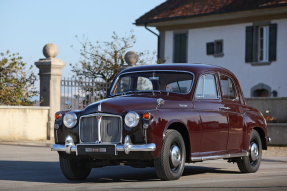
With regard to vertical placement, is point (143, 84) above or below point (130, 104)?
above

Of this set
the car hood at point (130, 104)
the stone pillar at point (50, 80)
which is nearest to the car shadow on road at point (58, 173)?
the car hood at point (130, 104)

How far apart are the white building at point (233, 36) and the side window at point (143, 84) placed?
16.8 meters

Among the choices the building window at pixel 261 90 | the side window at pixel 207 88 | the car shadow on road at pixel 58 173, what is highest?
the building window at pixel 261 90

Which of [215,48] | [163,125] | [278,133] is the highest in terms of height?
[215,48]

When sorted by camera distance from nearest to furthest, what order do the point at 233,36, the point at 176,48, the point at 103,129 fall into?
the point at 103,129 → the point at 233,36 → the point at 176,48

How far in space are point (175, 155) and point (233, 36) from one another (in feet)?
66.7

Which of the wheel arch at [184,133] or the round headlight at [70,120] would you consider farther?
the wheel arch at [184,133]

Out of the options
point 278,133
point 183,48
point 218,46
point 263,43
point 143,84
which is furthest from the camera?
point 183,48

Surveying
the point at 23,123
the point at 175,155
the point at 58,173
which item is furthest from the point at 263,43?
the point at 175,155

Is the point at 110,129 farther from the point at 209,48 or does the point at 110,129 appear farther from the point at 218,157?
the point at 209,48

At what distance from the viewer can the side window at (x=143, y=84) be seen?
969cm

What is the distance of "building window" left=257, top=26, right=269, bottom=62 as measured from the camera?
87.8 ft

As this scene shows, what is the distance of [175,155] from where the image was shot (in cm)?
841

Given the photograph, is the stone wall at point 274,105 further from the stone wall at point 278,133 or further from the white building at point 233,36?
the white building at point 233,36
